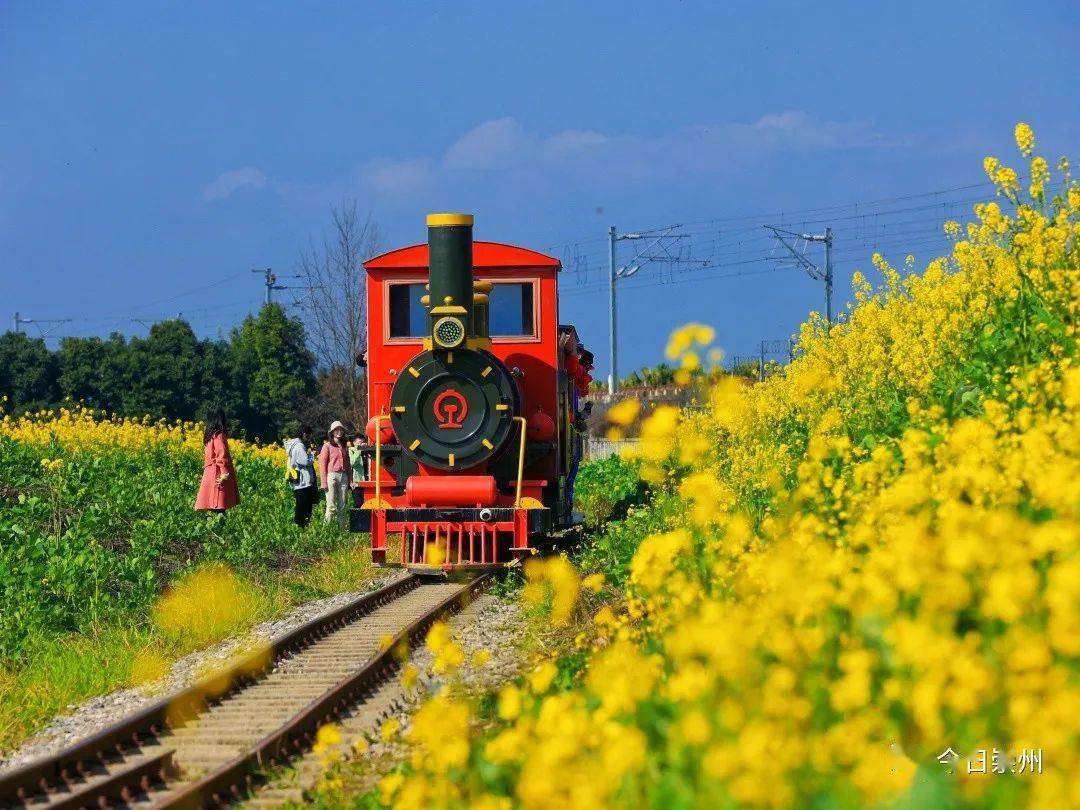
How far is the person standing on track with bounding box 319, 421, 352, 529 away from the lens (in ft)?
60.5

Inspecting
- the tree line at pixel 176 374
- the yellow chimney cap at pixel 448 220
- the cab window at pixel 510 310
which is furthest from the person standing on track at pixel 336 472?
the tree line at pixel 176 374

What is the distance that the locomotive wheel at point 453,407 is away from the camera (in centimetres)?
1305

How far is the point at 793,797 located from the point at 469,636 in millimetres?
7541

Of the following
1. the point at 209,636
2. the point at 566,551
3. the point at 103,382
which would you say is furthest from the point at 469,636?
the point at 103,382

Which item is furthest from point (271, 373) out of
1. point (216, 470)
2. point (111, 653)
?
point (111, 653)

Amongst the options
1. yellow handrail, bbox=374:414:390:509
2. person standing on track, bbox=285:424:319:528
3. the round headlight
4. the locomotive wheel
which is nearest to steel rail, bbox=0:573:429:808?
yellow handrail, bbox=374:414:390:509

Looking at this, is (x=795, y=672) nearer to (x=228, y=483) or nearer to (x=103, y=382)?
(x=228, y=483)

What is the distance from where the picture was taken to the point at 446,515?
43.0 ft

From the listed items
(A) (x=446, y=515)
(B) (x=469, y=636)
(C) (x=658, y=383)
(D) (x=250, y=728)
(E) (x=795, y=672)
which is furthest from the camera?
(C) (x=658, y=383)

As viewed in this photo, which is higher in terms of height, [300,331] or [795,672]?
[300,331]

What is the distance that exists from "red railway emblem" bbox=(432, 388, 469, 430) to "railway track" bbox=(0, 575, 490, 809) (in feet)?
7.48

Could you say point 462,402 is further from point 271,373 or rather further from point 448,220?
point 271,373

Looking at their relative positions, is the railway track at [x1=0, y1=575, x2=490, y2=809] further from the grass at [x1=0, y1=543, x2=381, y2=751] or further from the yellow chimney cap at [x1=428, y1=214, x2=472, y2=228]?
the yellow chimney cap at [x1=428, y1=214, x2=472, y2=228]

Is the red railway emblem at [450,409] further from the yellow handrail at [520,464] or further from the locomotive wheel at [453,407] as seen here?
the yellow handrail at [520,464]
